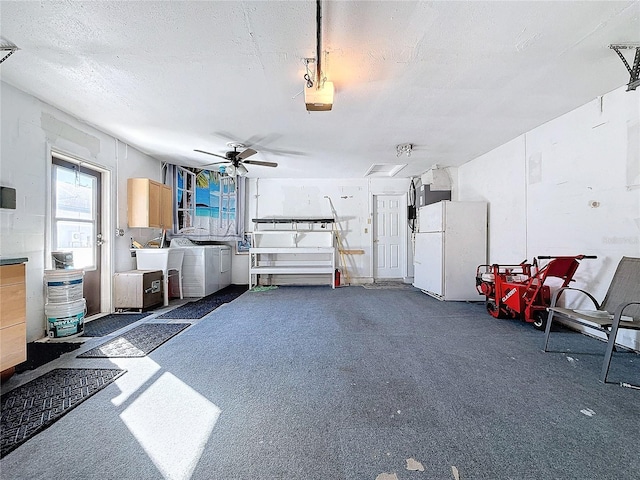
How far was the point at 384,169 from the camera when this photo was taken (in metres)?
5.43

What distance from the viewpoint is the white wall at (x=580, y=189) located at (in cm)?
239

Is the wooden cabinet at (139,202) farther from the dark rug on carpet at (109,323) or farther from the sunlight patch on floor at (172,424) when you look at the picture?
the sunlight patch on floor at (172,424)

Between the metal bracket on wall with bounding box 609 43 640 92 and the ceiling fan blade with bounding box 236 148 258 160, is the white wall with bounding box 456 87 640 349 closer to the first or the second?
the metal bracket on wall with bounding box 609 43 640 92

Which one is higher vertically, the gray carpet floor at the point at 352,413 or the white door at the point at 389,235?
the white door at the point at 389,235

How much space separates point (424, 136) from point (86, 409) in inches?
165

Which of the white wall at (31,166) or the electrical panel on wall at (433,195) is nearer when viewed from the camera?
the white wall at (31,166)

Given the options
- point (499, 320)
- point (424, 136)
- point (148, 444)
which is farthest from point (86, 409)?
point (424, 136)

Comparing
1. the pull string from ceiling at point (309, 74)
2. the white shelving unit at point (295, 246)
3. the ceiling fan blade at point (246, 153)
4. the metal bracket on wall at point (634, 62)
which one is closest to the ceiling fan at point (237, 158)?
the ceiling fan blade at point (246, 153)

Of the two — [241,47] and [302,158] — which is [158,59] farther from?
[302,158]

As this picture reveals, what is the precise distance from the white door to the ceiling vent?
0.54 metres

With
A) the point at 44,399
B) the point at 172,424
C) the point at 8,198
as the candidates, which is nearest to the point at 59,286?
the point at 8,198

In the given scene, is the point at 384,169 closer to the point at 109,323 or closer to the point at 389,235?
the point at 389,235

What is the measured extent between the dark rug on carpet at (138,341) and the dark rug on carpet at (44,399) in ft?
0.87

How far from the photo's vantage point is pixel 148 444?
1.24 meters
